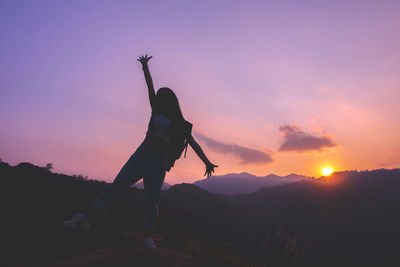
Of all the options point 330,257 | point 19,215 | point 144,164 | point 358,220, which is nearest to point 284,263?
point 144,164

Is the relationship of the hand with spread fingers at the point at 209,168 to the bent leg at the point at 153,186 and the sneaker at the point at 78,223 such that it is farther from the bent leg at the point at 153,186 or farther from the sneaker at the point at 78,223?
the sneaker at the point at 78,223

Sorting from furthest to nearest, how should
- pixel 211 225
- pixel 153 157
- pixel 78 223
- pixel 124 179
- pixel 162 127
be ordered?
pixel 211 225 → pixel 162 127 → pixel 153 157 → pixel 124 179 → pixel 78 223

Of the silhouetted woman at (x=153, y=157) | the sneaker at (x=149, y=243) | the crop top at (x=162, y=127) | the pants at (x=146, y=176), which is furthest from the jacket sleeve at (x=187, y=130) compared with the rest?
the sneaker at (x=149, y=243)

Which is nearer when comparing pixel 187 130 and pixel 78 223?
pixel 78 223

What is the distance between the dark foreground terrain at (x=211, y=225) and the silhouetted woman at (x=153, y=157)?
1.50 ft

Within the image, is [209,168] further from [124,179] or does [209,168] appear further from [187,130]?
[124,179]

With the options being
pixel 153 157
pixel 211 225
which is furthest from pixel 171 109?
pixel 211 225

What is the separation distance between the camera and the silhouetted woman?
274 centimetres

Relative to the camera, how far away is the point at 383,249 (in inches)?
1164

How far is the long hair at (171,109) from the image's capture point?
126 inches

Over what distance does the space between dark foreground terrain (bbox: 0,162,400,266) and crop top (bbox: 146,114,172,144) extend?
133 centimetres

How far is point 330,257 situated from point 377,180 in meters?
27.4

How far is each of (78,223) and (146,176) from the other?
864 millimetres

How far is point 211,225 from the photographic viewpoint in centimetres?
3391
